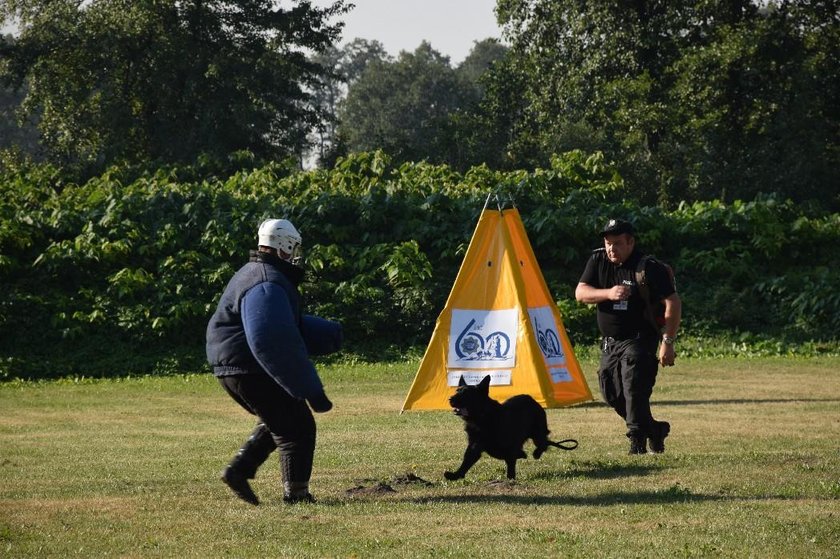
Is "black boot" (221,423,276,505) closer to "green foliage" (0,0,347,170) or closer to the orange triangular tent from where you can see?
the orange triangular tent

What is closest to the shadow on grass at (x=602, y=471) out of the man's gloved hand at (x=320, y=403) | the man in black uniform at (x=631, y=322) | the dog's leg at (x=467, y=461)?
the dog's leg at (x=467, y=461)

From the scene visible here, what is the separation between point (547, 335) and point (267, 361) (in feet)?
22.3

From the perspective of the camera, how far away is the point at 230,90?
126 ft

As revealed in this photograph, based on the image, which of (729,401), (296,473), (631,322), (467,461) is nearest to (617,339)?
(631,322)

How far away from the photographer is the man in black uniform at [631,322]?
10141 mm

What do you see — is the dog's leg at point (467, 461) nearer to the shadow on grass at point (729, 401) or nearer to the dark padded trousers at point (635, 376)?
the dark padded trousers at point (635, 376)

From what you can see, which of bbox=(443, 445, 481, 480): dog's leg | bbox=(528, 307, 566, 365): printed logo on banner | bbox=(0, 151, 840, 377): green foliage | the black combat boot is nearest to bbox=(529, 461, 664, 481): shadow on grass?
bbox=(443, 445, 481, 480): dog's leg

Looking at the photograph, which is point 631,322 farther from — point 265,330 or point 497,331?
point 497,331

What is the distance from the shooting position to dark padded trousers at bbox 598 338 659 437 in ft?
33.3

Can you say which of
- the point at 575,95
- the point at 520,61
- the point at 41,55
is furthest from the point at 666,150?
the point at 41,55

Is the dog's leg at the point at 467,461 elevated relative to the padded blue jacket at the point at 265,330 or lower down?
lower down

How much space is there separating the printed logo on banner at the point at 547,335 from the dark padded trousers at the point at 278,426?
6.07m

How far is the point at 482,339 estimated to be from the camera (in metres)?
14.0

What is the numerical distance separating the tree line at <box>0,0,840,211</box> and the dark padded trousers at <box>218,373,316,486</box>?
1072 inches
